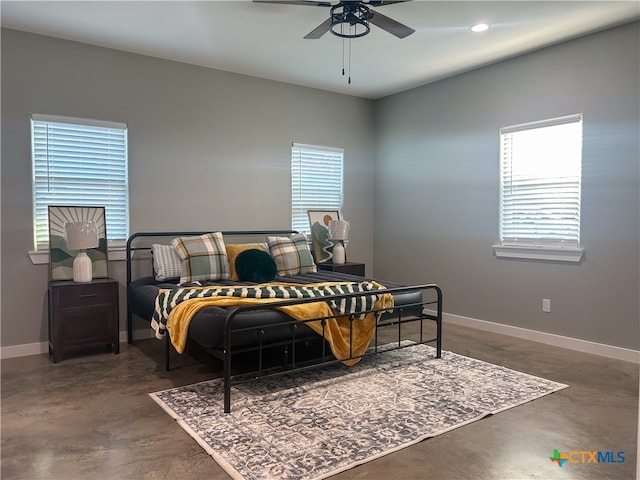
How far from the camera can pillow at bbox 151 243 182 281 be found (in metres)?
4.40

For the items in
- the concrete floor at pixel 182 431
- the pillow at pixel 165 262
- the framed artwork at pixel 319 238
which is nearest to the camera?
→ the concrete floor at pixel 182 431

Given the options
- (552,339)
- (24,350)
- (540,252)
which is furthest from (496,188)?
(24,350)

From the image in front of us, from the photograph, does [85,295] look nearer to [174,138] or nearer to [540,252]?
[174,138]

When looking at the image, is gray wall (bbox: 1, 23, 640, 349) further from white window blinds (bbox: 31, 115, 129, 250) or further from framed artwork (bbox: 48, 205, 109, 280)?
framed artwork (bbox: 48, 205, 109, 280)

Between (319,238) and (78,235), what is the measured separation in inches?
105

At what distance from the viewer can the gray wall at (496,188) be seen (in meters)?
4.02

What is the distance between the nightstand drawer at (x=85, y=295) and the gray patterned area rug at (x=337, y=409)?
1.29 metres

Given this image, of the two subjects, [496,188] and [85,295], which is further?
[496,188]

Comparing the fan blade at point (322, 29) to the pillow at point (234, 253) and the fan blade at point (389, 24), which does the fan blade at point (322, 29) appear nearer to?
the fan blade at point (389, 24)

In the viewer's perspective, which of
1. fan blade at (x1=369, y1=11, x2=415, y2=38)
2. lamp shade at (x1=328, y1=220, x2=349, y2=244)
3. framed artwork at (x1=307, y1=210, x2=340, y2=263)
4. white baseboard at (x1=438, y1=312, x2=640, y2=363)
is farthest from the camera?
framed artwork at (x1=307, y1=210, x2=340, y2=263)

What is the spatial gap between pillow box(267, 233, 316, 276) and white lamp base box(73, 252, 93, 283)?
5.54ft

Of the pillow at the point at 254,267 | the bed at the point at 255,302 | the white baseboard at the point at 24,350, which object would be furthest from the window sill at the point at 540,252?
the white baseboard at the point at 24,350

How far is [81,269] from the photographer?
4020 millimetres

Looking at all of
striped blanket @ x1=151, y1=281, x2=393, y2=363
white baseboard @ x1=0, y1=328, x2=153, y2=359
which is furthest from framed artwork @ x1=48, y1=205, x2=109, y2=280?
striped blanket @ x1=151, y1=281, x2=393, y2=363
